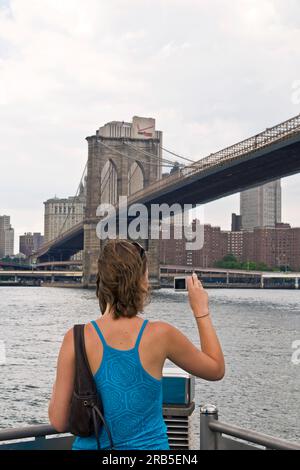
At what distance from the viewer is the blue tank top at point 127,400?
2.33m

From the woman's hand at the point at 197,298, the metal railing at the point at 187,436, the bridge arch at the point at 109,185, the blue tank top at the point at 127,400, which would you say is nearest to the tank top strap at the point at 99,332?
the blue tank top at the point at 127,400

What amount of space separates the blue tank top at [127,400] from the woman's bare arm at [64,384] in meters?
0.09

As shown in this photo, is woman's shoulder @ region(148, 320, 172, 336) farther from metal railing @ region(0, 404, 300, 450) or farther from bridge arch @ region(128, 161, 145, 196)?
bridge arch @ region(128, 161, 145, 196)

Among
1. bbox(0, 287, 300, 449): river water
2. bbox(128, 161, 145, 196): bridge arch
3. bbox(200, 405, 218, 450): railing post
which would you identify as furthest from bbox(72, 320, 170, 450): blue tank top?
bbox(128, 161, 145, 196): bridge arch

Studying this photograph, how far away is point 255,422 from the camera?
1263 cm

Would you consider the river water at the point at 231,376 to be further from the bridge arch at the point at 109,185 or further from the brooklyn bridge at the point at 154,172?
the bridge arch at the point at 109,185

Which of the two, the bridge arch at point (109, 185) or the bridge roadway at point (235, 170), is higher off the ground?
the bridge arch at point (109, 185)

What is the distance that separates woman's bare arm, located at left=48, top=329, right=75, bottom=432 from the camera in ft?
7.66

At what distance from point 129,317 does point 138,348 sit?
12 centimetres

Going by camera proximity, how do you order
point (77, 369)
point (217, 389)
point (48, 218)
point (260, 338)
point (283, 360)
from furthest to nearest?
point (48, 218)
point (260, 338)
point (283, 360)
point (217, 389)
point (77, 369)

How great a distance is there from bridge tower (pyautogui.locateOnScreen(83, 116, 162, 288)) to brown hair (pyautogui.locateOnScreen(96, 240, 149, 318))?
74450mm

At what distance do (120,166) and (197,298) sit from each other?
277 feet

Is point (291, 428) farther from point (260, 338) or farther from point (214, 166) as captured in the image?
point (214, 166)
